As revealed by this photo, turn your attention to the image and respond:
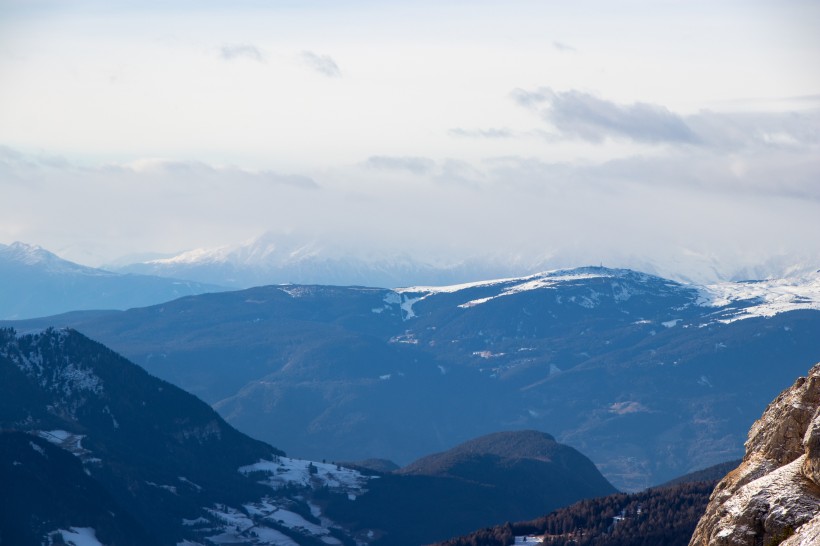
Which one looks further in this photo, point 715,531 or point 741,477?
point 741,477

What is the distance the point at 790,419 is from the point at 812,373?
1935 mm

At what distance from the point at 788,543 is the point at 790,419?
7.11 m

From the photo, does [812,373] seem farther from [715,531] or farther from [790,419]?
[715,531]

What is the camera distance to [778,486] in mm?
44250

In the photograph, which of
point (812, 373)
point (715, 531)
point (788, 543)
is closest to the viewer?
point (788, 543)

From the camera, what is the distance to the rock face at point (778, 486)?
43.2m

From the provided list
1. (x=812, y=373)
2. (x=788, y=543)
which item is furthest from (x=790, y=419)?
(x=788, y=543)

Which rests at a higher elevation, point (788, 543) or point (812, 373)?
point (812, 373)

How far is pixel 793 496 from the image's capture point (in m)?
43.6

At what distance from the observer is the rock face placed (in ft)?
142

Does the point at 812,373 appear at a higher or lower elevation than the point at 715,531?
higher

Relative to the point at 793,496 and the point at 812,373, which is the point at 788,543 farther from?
the point at 812,373

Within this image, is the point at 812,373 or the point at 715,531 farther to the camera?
the point at 812,373

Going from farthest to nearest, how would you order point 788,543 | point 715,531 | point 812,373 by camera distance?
point 812,373
point 715,531
point 788,543
